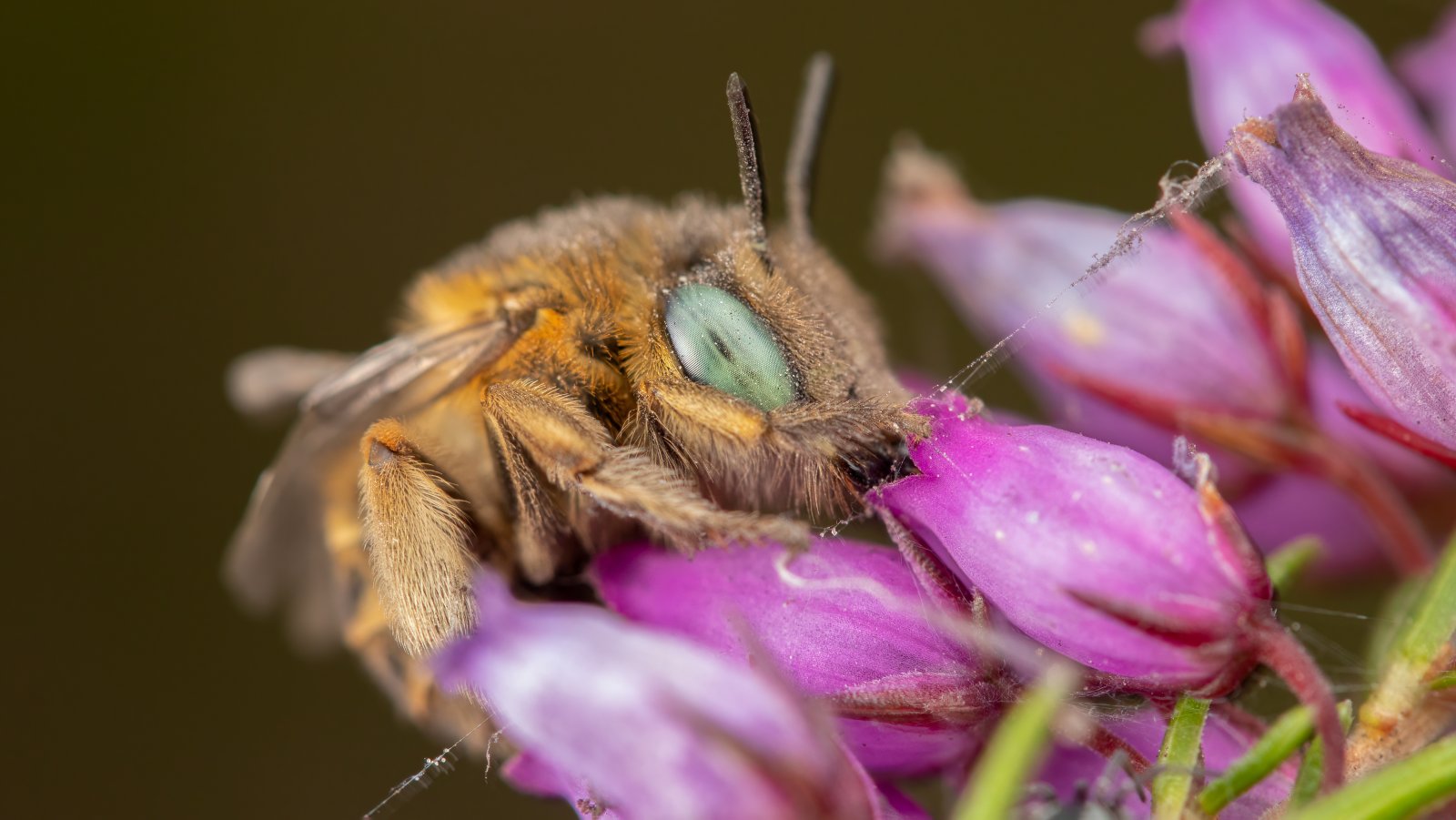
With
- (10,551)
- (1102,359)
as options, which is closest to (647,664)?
(1102,359)

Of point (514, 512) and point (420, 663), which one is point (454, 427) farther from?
point (420, 663)

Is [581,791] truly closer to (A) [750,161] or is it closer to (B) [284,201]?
(A) [750,161]

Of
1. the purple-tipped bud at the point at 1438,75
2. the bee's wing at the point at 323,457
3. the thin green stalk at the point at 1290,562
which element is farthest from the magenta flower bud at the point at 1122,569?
the purple-tipped bud at the point at 1438,75

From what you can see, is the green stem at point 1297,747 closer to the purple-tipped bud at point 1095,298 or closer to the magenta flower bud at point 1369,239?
the magenta flower bud at point 1369,239

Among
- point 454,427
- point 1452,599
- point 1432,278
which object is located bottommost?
point 1452,599

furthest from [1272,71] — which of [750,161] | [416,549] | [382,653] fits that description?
[382,653]

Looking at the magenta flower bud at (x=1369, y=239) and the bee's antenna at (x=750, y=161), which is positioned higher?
the bee's antenna at (x=750, y=161)
